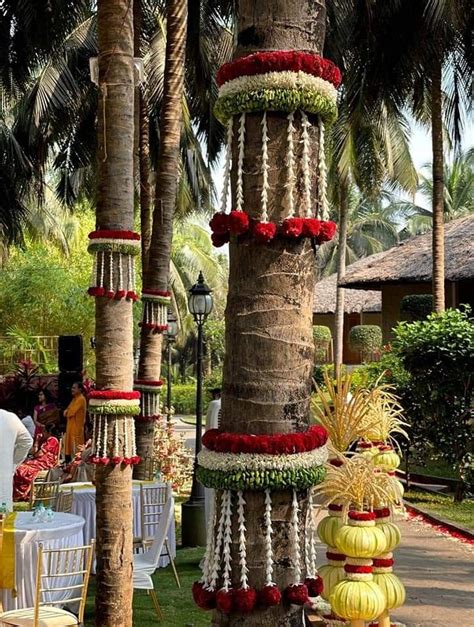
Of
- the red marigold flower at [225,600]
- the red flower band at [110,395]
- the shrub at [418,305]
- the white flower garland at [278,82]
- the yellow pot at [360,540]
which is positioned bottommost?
the yellow pot at [360,540]

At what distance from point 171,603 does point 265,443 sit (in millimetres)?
5779

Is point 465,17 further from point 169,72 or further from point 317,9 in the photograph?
point 317,9

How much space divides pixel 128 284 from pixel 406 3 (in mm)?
12285

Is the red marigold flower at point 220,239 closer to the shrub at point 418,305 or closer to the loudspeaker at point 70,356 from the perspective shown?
the shrub at point 418,305

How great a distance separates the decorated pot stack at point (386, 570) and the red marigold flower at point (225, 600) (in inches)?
78.8

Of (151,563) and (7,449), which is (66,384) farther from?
(7,449)

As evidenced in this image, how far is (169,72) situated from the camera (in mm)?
10648

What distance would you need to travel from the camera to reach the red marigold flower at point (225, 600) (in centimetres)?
243

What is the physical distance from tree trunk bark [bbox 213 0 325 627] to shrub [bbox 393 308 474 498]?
10.3m

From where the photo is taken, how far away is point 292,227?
8.17 feet

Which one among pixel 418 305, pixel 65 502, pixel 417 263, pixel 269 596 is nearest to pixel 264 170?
pixel 269 596

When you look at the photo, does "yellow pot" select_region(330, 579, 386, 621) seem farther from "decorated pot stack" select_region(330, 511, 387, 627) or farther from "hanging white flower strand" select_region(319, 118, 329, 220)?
"hanging white flower strand" select_region(319, 118, 329, 220)

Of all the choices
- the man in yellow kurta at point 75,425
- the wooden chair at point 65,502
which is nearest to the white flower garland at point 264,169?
Result: the wooden chair at point 65,502

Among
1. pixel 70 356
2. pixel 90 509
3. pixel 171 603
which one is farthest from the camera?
pixel 70 356
